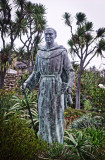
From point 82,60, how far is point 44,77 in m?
7.31

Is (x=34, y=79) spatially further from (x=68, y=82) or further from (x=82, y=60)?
(x=82, y=60)

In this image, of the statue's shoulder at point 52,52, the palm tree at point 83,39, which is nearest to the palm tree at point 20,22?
the palm tree at point 83,39

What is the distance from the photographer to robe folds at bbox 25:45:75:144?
2.15 metres

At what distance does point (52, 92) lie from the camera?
85.0 inches

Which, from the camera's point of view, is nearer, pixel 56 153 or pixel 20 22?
pixel 56 153

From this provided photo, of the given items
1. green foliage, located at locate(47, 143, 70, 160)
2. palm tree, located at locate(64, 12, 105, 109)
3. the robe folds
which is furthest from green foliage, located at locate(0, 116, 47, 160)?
palm tree, located at locate(64, 12, 105, 109)

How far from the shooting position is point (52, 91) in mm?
2160

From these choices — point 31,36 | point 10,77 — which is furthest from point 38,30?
point 10,77

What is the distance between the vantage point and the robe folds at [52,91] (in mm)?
2146

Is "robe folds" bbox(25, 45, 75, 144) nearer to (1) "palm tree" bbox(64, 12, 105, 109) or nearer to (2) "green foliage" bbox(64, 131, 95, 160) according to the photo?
(2) "green foliage" bbox(64, 131, 95, 160)

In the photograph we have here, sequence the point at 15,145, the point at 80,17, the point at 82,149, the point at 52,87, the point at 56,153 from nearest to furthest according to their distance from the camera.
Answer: the point at 15,145
the point at 56,153
the point at 52,87
the point at 82,149
the point at 80,17

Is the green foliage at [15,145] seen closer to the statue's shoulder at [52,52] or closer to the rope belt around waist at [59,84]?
the rope belt around waist at [59,84]

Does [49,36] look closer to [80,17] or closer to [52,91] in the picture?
[52,91]

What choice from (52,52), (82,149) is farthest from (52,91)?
(82,149)
